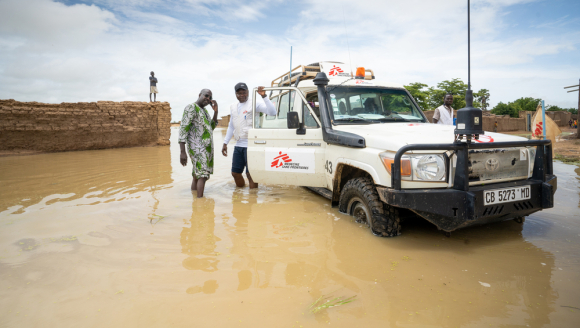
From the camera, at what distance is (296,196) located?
18.0 ft

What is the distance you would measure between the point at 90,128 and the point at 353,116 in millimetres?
13858

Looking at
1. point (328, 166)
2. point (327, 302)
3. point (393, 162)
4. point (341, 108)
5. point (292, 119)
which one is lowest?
point (327, 302)

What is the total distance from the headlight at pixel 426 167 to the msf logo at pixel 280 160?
190 centimetres

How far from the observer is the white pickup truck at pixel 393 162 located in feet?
9.65

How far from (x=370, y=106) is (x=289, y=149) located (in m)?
1.23

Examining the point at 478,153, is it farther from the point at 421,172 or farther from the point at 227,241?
the point at 227,241

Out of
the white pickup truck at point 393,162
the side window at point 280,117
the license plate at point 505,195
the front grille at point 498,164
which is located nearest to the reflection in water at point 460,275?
the white pickup truck at point 393,162

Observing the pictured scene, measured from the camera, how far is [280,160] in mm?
4629

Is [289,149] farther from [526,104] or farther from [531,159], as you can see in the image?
[526,104]

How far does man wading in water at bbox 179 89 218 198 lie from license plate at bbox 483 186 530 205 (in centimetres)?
399

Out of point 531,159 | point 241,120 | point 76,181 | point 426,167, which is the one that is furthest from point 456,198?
point 76,181

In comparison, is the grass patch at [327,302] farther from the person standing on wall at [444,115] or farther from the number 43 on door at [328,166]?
the person standing on wall at [444,115]

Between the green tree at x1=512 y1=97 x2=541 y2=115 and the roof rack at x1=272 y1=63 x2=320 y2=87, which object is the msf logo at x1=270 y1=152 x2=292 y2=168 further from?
the green tree at x1=512 y1=97 x2=541 y2=115

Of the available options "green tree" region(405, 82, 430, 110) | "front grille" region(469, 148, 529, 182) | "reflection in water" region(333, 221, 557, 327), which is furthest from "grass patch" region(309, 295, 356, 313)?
"green tree" region(405, 82, 430, 110)
